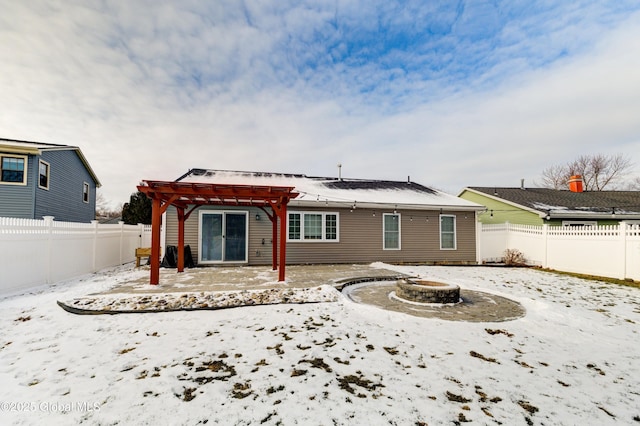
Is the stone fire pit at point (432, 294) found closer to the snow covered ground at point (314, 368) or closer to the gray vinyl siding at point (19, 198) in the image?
the snow covered ground at point (314, 368)

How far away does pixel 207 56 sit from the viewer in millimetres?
9086

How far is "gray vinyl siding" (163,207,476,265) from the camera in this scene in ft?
32.2

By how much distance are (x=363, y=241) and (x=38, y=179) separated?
13.8 meters

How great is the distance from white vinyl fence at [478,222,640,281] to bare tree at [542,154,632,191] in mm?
25387

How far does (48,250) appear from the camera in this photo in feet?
20.6

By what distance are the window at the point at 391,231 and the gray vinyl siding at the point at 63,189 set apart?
14307mm

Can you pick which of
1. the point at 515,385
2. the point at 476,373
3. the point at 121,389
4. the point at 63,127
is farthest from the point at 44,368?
the point at 63,127

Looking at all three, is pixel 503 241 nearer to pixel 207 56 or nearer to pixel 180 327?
pixel 180 327

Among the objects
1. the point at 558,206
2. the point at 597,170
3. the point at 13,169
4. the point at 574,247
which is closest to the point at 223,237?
the point at 13,169

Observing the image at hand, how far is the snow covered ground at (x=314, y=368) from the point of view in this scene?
6.66 feet

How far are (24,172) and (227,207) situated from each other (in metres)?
8.92

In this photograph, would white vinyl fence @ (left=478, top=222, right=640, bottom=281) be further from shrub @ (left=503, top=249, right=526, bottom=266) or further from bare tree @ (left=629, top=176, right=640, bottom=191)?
bare tree @ (left=629, top=176, right=640, bottom=191)

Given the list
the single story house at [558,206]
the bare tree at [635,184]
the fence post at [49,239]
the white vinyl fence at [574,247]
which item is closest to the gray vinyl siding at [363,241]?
the white vinyl fence at [574,247]

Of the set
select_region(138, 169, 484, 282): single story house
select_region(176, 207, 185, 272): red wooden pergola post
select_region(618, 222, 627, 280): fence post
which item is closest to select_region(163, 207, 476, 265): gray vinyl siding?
select_region(138, 169, 484, 282): single story house
